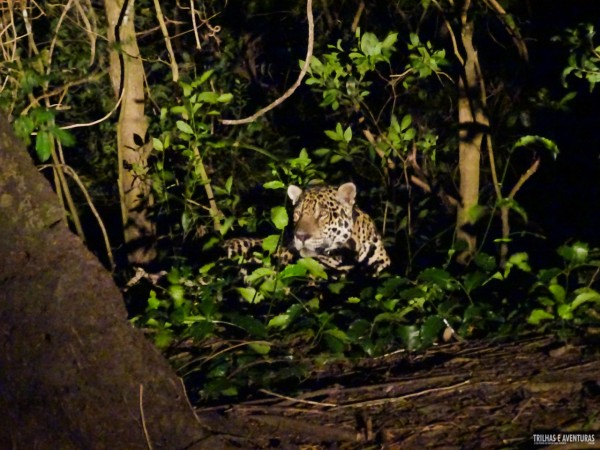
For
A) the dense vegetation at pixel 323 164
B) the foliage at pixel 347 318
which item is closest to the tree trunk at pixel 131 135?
the dense vegetation at pixel 323 164

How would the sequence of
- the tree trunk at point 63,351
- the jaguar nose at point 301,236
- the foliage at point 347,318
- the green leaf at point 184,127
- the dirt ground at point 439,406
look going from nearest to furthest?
the tree trunk at point 63,351 < the dirt ground at point 439,406 < the foliage at point 347,318 < the green leaf at point 184,127 < the jaguar nose at point 301,236

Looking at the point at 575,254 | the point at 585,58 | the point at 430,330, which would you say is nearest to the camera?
the point at 430,330

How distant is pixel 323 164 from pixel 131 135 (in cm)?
129

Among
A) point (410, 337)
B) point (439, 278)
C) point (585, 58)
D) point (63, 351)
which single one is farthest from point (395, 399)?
point (585, 58)

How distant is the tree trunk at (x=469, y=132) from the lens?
707cm

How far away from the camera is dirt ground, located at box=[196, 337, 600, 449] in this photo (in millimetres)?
4328

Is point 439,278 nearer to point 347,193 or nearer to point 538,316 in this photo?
point 538,316

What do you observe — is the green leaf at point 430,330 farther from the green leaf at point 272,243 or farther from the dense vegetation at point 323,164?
the green leaf at point 272,243

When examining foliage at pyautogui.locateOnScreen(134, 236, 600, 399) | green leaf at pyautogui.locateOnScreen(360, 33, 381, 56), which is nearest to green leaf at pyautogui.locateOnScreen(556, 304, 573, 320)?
foliage at pyautogui.locateOnScreen(134, 236, 600, 399)

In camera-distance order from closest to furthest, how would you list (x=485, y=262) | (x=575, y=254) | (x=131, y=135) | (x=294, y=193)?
(x=575, y=254)
(x=485, y=262)
(x=131, y=135)
(x=294, y=193)

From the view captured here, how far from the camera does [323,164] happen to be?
292 inches

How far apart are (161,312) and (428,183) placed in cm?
282

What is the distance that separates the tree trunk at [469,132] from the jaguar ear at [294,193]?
4.46 ft

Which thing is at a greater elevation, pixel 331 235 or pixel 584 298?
pixel 584 298
